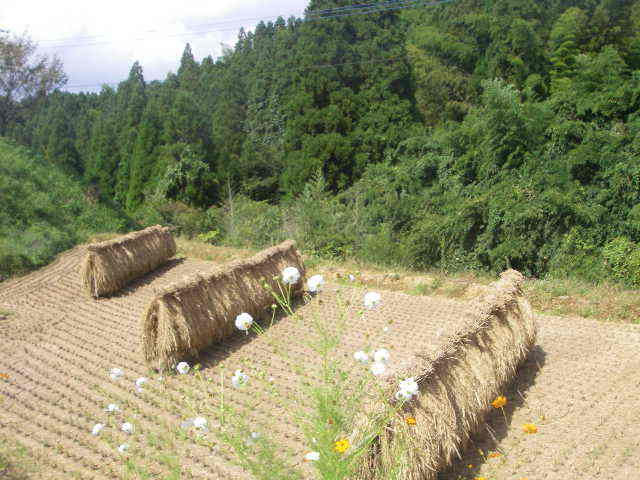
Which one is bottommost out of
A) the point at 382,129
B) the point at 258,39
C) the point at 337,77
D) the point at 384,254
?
the point at 384,254

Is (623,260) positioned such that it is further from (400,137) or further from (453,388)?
(400,137)

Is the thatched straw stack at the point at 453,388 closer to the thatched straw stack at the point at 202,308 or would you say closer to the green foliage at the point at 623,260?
the thatched straw stack at the point at 202,308

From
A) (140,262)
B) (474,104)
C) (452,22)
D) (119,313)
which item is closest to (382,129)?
(474,104)

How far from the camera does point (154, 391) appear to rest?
181 inches

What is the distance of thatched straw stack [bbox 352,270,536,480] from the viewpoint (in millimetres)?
2621

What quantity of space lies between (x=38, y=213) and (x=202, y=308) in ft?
28.3

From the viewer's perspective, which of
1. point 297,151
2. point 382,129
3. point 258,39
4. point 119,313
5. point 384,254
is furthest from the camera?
point 258,39

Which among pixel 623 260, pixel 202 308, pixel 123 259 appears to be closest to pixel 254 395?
pixel 202 308

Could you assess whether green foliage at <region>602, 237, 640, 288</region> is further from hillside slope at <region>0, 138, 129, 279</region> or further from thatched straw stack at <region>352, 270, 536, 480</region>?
hillside slope at <region>0, 138, 129, 279</region>

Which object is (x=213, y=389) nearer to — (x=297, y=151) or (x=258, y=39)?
(x=297, y=151)

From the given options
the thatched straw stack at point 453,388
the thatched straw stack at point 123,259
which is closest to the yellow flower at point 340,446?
the thatched straw stack at point 453,388

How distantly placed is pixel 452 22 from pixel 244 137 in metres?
10.8

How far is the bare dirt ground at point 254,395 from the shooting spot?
3398 millimetres

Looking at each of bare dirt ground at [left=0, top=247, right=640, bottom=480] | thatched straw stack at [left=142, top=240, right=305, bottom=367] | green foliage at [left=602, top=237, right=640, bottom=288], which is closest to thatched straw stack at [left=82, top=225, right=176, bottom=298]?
bare dirt ground at [left=0, top=247, right=640, bottom=480]
